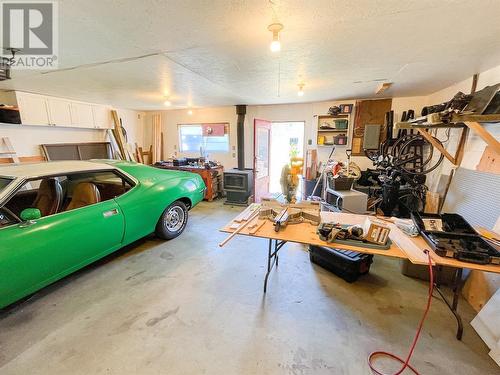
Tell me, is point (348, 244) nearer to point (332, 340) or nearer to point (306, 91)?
point (332, 340)

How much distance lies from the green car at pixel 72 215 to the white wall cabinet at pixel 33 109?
9.24 feet

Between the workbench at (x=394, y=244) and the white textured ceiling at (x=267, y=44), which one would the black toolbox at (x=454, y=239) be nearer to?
the workbench at (x=394, y=244)

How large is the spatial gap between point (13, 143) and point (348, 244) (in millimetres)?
6047

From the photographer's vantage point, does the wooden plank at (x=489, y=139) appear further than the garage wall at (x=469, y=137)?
No

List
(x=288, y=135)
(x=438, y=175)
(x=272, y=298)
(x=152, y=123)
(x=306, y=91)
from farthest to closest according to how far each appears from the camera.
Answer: (x=288, y=135), (x=152, y=123), (x=306, y=91), (x=438, y=175), (x=272, y=298)

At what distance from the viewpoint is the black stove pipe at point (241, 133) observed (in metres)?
5.59

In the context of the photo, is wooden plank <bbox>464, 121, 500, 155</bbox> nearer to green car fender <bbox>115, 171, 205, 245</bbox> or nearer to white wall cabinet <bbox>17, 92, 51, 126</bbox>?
green car fender <bbox>115, 171, 205, 245</bbox>

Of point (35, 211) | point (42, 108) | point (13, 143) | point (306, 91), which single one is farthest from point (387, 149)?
point (13, 143)

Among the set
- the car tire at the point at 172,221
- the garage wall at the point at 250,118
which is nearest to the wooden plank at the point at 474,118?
the garage wall at the point at 250,118

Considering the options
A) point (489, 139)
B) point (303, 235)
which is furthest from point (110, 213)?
point (489, 139)

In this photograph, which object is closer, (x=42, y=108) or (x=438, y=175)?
(x=438, y=175)

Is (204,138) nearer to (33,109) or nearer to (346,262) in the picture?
(33,109)

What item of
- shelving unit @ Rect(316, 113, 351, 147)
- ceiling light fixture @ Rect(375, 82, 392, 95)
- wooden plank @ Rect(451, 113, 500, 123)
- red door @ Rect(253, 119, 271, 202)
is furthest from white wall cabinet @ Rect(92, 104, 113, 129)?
wooden plank @ Rect(451, 113, 500, 123)

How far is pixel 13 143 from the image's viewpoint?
420cm
